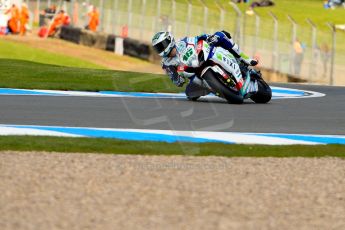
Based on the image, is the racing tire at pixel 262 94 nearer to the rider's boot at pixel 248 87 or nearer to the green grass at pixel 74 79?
the rider's boot at pixel 248 87

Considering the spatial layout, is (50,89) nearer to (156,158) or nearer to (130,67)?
(156,158)

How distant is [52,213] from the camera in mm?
7586

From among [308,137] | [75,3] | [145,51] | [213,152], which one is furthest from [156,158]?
[75,3]

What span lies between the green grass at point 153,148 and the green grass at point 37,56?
1864 centimetres

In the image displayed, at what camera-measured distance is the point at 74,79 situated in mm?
19125

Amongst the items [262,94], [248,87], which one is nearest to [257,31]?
[262,94]

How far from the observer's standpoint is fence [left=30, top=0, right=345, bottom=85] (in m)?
28.6

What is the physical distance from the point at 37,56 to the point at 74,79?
12.2 metres

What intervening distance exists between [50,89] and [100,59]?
15.1 metres

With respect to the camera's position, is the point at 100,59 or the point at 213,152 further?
the point at 100,59

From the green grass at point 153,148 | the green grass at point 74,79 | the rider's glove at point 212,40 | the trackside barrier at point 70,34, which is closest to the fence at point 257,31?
the trackside barrier at point 70,34

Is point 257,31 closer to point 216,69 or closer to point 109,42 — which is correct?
point 109,42

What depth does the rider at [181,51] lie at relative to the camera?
1545cm

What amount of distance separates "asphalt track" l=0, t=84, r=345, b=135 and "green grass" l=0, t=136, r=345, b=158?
1.35 metres
